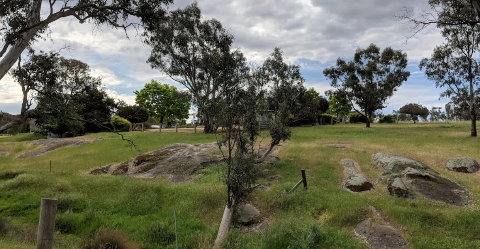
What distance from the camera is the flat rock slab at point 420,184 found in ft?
54.4

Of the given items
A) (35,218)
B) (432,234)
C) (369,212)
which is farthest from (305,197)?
(35,218)

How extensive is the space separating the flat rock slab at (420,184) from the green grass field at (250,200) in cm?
64

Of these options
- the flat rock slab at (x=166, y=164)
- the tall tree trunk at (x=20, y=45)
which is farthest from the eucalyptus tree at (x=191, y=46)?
the tall tree trunk at (x=20, y=45)

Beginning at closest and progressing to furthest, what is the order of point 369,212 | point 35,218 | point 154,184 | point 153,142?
1. point 369,212
2. point 35,218
3. point 154,184
4. point 153,142

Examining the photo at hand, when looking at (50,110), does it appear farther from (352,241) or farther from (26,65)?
(352,241)

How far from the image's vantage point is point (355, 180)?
19234 millimetres

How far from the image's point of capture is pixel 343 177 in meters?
20.6

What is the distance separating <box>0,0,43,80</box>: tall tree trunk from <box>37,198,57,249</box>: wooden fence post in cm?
727

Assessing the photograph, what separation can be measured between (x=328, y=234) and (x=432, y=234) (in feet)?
15.1

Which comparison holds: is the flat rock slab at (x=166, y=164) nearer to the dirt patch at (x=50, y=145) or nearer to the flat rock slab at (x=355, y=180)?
the flat rock slab at (x=355, y=180)

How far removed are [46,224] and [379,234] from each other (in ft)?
41.7

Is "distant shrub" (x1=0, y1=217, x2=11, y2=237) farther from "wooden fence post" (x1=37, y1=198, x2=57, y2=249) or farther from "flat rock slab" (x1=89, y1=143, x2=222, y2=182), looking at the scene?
"flat rock slab" (x1=89, y1=143, x2=222, y2=182)

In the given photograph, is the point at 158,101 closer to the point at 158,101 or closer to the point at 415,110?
the point at 158,101

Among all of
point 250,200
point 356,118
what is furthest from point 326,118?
point 250,200
